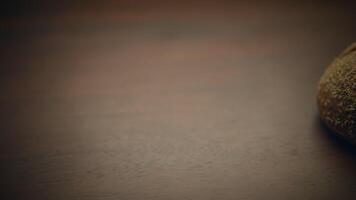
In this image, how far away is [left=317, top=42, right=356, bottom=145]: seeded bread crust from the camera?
1.98ft

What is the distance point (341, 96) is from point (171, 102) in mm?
272

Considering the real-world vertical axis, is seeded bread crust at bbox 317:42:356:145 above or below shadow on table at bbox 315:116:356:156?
above

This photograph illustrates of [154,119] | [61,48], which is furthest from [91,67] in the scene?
[154,119]

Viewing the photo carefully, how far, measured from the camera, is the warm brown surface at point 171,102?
24.6 inches

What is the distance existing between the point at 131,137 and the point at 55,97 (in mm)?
169

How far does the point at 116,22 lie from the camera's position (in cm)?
98

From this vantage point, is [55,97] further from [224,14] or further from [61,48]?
[224,14]

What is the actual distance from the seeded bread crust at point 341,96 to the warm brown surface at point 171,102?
45 millimetres

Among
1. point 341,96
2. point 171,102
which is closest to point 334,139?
point 341,96

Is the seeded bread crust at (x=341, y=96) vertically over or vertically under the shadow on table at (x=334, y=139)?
over

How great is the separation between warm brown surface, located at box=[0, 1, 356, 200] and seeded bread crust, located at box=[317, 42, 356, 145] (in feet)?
0.15

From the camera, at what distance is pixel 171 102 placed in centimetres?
77

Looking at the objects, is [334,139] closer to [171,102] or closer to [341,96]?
[341,96]

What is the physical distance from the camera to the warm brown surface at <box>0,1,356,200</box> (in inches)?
24.6
